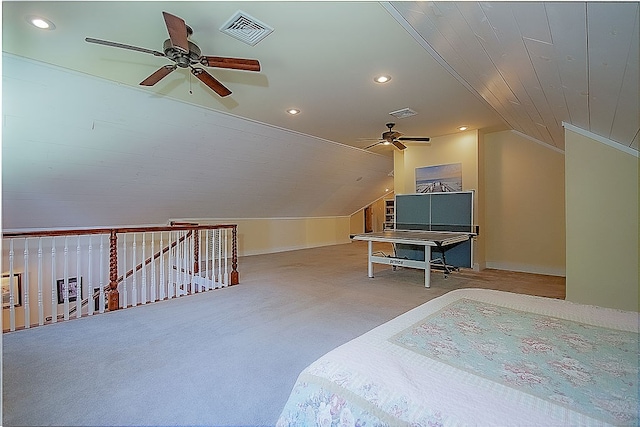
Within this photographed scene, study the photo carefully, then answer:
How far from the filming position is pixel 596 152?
3.42m

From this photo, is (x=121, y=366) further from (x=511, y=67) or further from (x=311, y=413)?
(x=511, y=67)

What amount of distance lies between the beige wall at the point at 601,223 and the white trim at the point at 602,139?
0.06 ft

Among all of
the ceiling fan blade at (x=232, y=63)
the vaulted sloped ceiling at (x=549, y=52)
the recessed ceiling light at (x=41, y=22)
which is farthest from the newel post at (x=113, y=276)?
the vaulted sloped ceiling at (x=549, y=52)

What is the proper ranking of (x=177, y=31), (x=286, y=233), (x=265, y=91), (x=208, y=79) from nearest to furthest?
(x=177, y=31)
(x=208, y=79)
(x=265, y=91)
(x=286, y=233)

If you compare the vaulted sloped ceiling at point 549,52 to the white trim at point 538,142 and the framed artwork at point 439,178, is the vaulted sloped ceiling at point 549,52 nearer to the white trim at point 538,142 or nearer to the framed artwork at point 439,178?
the white trim at point 538,142

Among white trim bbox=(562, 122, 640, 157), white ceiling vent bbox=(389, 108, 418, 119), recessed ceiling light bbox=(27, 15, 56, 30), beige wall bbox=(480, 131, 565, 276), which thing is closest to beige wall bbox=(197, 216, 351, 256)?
white ceiling vent bbox=(389, 108, 418, 119)

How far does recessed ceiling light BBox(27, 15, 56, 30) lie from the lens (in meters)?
2.29

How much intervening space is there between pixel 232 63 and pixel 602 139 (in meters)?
3.97

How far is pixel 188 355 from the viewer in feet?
8.04

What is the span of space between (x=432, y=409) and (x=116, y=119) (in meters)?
4.48

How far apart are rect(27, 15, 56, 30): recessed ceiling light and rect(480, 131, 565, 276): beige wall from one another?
6.58 m

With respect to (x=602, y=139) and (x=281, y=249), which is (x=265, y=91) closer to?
(x=602, y=139)

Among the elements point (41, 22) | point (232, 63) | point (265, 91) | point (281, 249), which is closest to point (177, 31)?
point (232, 63)

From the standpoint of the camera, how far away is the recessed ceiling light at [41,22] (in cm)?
229
